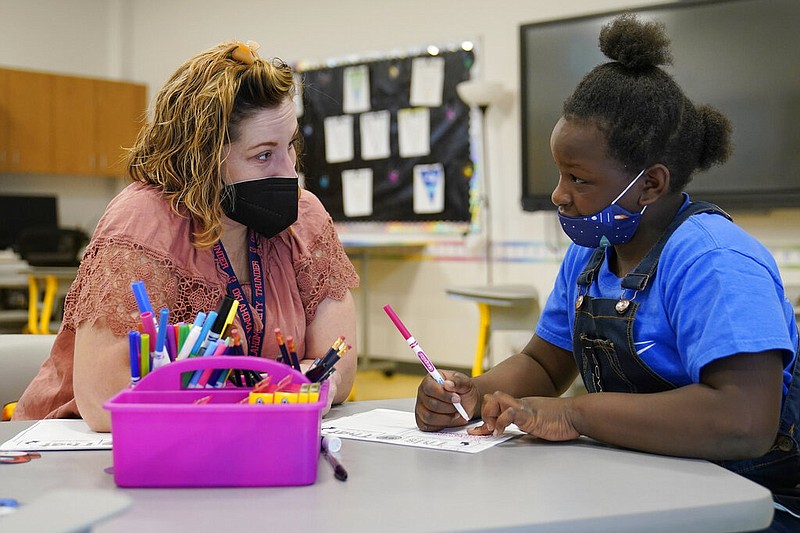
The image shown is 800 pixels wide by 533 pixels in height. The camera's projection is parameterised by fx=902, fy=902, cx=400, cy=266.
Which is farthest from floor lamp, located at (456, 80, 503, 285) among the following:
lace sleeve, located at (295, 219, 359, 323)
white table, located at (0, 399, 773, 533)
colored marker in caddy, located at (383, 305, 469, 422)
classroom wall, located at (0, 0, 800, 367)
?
white table, located at (0, 399, 773, 533)

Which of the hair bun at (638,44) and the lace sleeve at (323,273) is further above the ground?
the hair bun at (638,44)

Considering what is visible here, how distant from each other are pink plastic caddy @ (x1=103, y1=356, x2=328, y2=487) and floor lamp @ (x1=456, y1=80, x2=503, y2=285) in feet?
14.8

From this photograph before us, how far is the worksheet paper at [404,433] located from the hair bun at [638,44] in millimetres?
571

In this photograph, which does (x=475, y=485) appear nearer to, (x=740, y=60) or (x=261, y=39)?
(x=740, y=60)

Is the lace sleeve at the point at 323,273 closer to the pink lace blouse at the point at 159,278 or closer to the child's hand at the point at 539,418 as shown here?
the pink lace blouse at the point at 159,278

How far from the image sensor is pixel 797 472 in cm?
126

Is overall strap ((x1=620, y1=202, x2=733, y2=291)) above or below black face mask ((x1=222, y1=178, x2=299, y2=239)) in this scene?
below

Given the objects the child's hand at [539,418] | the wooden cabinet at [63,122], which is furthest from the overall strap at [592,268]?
the wooden cabinet at [63,122]

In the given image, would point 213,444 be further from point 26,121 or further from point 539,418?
point 26,121

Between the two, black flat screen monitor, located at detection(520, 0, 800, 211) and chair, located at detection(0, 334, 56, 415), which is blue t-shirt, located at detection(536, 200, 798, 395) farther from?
black flat screen monitor, located at detection(520, 0, 800, 211)

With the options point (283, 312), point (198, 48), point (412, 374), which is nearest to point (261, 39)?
point (198, 48)

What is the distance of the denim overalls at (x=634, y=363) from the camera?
1.25 meters

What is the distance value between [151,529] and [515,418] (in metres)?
0.52

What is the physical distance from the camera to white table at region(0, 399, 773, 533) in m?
0.86
